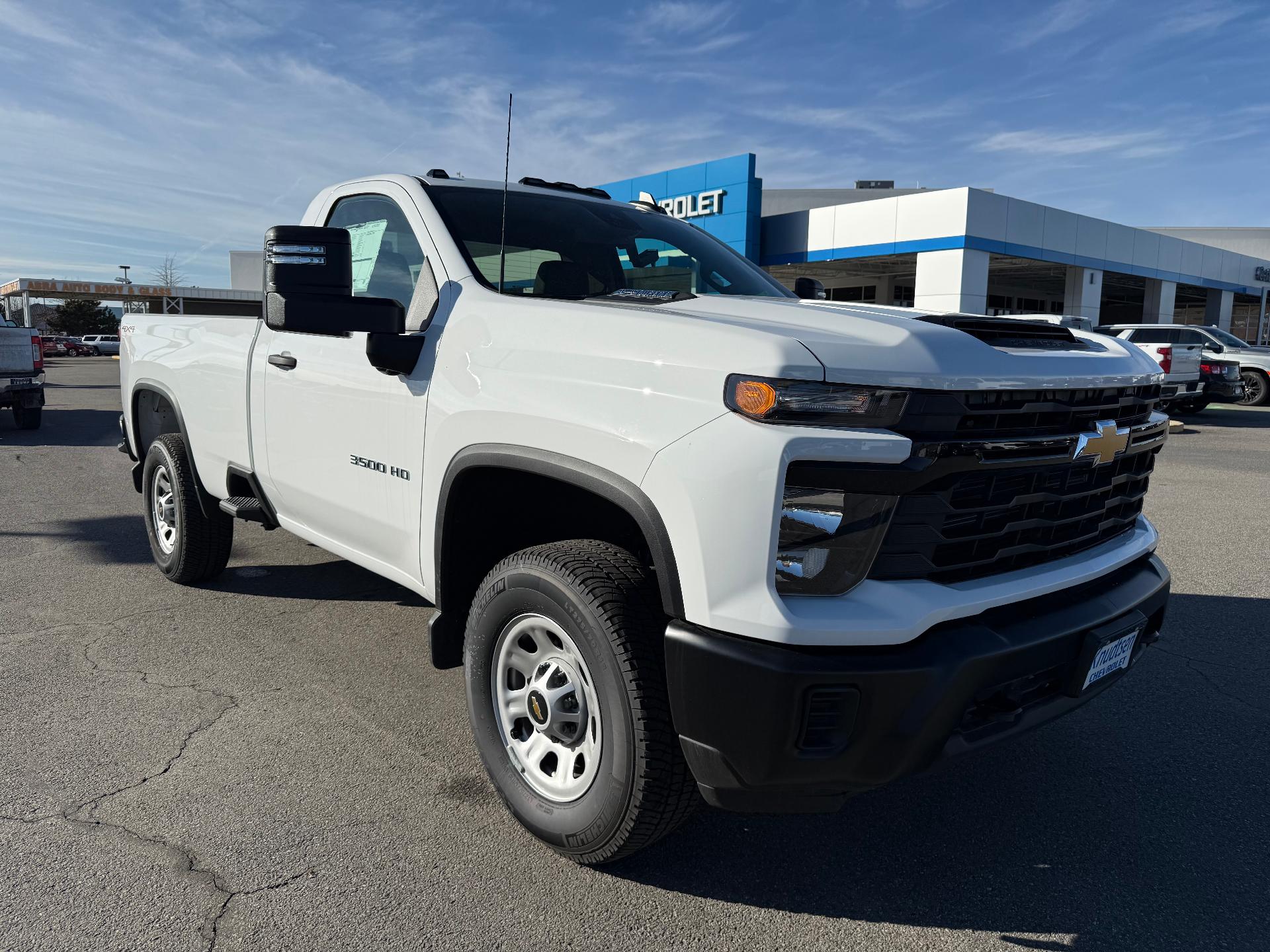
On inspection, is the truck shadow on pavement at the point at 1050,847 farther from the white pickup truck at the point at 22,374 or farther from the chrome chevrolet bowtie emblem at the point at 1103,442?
the white pickup truck at the point at 22,374

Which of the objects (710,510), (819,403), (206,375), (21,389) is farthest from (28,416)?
(819,403)

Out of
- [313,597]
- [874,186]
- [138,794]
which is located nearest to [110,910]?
[138,794]

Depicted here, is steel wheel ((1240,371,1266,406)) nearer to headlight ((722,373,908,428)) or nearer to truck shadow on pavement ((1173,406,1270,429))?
Result: truck shadow on pavement ((1173,406,1270,429))

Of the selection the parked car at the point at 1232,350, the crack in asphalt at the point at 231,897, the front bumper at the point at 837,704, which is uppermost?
the parked car at the point at 1232,350

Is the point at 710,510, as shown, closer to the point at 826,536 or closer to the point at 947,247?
the point at 826,536

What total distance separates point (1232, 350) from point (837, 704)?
2062cm

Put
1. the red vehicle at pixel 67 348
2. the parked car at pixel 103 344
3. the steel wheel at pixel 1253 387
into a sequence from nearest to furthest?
the steel wheel at pixel 1253 387
the red vehicle at pixel 67 348
the parked car at pixel 103 344

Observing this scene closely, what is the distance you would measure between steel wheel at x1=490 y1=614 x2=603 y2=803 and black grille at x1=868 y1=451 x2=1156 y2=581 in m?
0.89

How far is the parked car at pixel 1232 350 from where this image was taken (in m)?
17.7

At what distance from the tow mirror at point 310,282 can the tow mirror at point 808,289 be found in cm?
205

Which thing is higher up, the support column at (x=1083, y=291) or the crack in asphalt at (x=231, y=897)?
the support column at (x=1083, y=291)

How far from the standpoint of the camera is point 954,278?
23.4 metres

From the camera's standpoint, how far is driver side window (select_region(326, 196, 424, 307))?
3.37 metres

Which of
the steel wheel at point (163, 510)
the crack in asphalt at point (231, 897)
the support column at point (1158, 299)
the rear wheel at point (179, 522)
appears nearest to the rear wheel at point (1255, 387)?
the support column at point (1158, 299)
